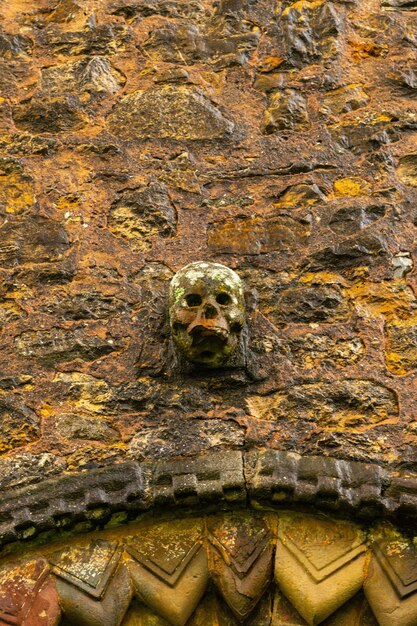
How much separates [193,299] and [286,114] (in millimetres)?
1034

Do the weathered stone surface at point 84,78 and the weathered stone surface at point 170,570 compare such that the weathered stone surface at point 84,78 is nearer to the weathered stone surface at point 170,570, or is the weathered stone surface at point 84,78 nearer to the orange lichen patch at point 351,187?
the orange lichen patch at point 351,187

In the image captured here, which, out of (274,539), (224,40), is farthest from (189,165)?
(274,539)

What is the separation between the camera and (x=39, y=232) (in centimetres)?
450

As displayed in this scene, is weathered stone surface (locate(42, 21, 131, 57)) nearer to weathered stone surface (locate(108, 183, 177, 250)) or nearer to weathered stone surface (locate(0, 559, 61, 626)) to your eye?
weathered stone surface (locate(108, 183, 177, 250))

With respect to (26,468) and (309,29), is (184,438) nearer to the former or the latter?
(26,468)

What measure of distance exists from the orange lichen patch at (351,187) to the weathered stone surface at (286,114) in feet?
0.96

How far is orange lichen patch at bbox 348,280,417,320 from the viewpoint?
13.8 feet

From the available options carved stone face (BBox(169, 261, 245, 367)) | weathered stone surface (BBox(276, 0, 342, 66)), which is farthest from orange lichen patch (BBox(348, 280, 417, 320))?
weathered stone surface (BBox(276, 0, 342, 66))

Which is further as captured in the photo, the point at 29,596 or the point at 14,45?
the point at 14,45

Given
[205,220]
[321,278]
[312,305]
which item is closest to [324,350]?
[312,305]

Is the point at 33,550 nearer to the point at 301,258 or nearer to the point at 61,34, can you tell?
the point at 301,258

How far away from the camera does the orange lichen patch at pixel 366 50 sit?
16.3 feet

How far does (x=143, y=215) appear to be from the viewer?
4.52 meters

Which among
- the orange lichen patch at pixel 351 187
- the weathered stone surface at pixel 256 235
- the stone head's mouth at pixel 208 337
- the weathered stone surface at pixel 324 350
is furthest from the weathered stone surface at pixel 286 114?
the stone head's mouth at pixel 208 337
